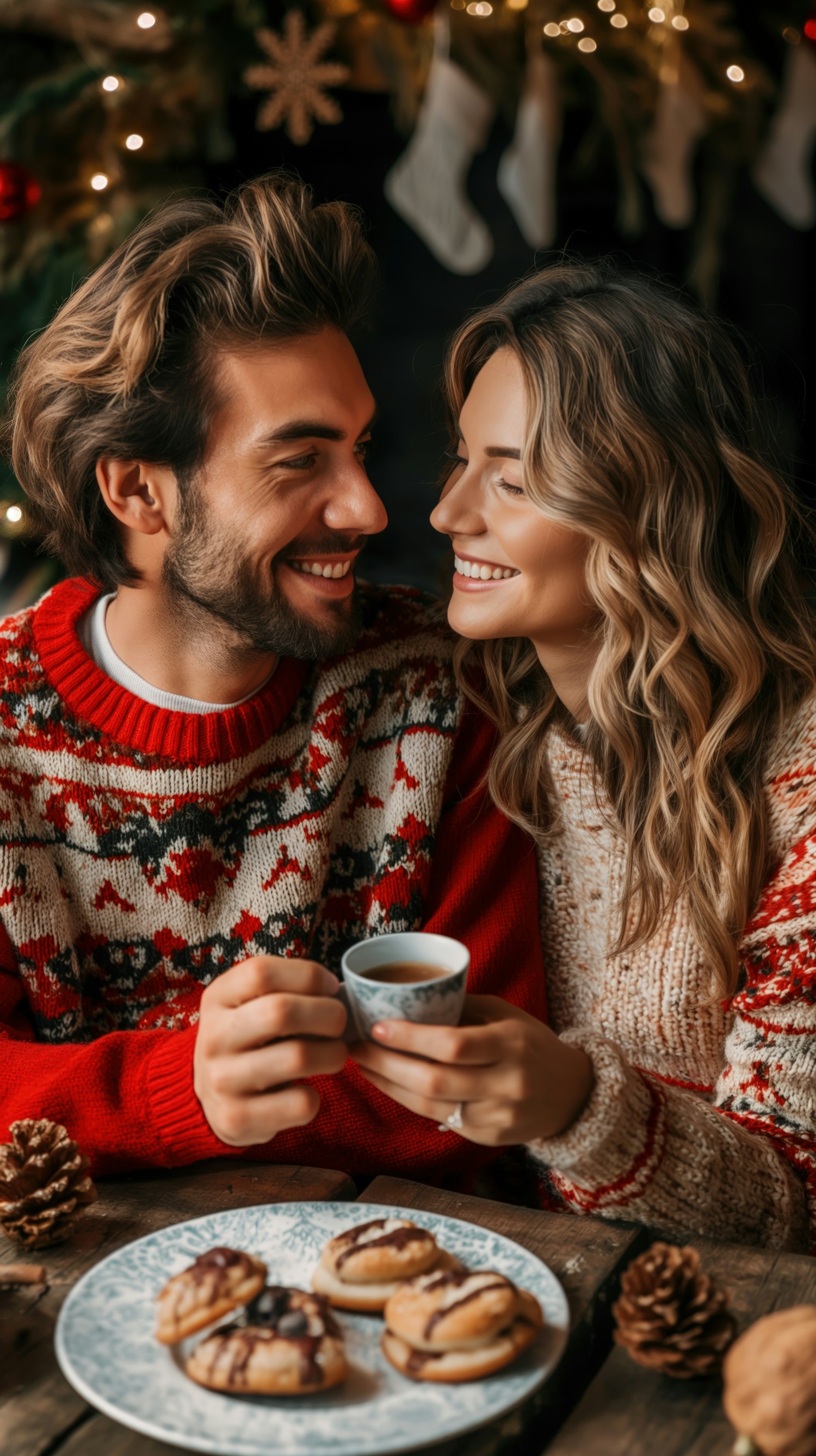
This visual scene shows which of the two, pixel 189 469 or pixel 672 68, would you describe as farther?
pixel 672 68

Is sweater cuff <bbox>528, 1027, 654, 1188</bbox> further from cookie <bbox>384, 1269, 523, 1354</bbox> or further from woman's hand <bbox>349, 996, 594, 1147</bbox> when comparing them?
cookie <bbox>384, 1269, 523, 1354</bbox>

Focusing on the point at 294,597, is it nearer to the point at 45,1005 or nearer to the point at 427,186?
the point at 45,1005

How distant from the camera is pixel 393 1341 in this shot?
817 mm

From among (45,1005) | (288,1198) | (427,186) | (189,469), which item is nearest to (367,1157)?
(288,1198)

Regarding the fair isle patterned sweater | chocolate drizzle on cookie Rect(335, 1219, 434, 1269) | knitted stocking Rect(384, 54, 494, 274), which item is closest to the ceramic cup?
chocolate drizzle on cookie Rect(335, 1219, 434, 1269)

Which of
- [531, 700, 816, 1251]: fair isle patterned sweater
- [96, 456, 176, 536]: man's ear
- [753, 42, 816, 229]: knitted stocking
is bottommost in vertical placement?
[531, 700, 816, 1251]: fair isle patterned sweater

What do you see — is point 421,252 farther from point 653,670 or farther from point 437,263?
→ point 653,670

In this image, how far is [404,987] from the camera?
0.89 m

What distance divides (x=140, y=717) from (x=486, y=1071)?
27.1 inches

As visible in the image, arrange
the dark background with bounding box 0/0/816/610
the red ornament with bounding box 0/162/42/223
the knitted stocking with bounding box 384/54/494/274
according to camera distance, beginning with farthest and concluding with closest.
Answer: the dark background with bounding box 0/0/816/610 → the knitted stocking with bounding box 384/54/494/274 → the red ornament with bounding box 0/162/42/223

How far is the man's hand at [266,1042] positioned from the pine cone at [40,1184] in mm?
126

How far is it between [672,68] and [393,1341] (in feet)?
9.92

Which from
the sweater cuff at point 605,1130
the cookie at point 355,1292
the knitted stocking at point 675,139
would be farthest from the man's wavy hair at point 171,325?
the knitted stocking at point 675,139

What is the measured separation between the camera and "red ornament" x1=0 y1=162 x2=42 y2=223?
2.28 meters
